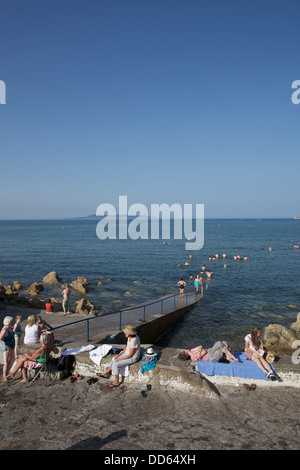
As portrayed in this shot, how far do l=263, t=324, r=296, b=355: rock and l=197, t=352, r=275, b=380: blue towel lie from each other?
797cm

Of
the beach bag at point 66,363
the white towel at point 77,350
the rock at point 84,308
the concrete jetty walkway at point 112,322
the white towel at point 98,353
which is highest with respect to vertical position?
the white towel at point 98,353

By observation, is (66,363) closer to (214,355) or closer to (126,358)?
(126,358)

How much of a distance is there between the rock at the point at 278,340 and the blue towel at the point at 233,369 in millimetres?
7972

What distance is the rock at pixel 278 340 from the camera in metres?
14.4

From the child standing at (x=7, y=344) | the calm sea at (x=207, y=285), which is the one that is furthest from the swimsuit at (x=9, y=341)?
the calm sea at (x=207, y=285)

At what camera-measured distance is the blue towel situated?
23.6ft

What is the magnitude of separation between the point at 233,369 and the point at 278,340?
29.1 feet

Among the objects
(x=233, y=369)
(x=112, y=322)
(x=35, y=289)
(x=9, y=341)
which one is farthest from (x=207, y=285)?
(x=9, y=341)

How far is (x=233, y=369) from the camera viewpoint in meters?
7.25

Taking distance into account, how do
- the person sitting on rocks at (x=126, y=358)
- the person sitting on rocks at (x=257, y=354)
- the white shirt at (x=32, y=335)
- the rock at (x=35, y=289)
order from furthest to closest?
the rock at (x=35, y=289) < the white shirt at (x=32, y=335) < the person sitting on rocks at (x=126, y=358) < the person sitting on rocks at (x=257, y=354)

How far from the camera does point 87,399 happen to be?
6684mm

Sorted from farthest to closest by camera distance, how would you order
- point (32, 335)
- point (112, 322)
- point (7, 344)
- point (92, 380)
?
point (112, 322) < point (32, 335) < point (7, 344) < point (92, 380)

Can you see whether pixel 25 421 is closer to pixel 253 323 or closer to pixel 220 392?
pixel 220 392

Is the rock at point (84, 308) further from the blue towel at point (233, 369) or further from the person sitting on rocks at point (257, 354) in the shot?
the person sitting on rocks at point (257, 354)
